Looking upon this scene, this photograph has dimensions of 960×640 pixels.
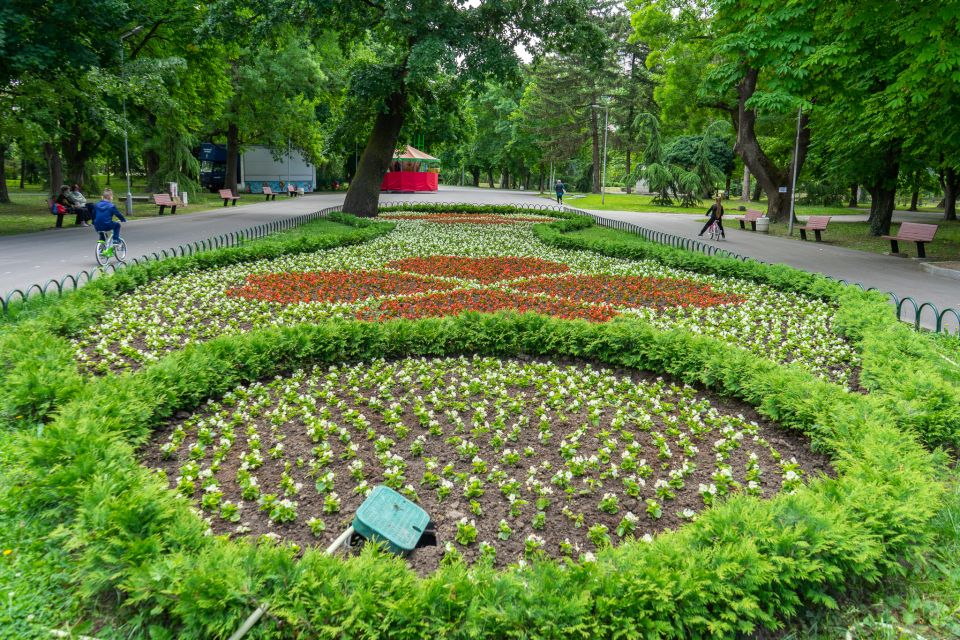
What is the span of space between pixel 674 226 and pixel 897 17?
47.8 ft

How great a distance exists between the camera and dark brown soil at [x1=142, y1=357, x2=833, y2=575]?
3852 mm

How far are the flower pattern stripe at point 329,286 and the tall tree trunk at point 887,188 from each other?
19127mm

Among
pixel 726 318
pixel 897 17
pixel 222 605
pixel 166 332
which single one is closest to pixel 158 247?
pixel 166 332

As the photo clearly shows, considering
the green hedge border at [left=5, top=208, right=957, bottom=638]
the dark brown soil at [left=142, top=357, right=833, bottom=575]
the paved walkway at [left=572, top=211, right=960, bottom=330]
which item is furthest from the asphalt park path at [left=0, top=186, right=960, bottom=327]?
the green hedge border at [left=5, top=208, right=957, bottom=638]

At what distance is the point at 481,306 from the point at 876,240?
1877 centimetres

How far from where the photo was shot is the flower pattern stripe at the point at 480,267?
1238 centimetres

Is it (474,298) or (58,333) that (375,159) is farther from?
(58,333)

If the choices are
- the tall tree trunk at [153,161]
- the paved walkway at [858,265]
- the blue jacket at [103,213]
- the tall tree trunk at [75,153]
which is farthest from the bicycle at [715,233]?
the tall tree trunk at [153,161]

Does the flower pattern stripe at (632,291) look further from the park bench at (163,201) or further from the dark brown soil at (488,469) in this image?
the park bench at (163,201)

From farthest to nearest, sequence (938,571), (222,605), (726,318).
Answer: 1. (726,318)
2. (938,571)
3. (222,605)

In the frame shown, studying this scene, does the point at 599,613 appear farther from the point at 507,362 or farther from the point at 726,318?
the point at 726,318

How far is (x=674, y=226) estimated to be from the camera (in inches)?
1075

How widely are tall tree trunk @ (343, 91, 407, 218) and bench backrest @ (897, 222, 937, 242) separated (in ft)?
56.9

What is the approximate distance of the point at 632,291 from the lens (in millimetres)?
10875
